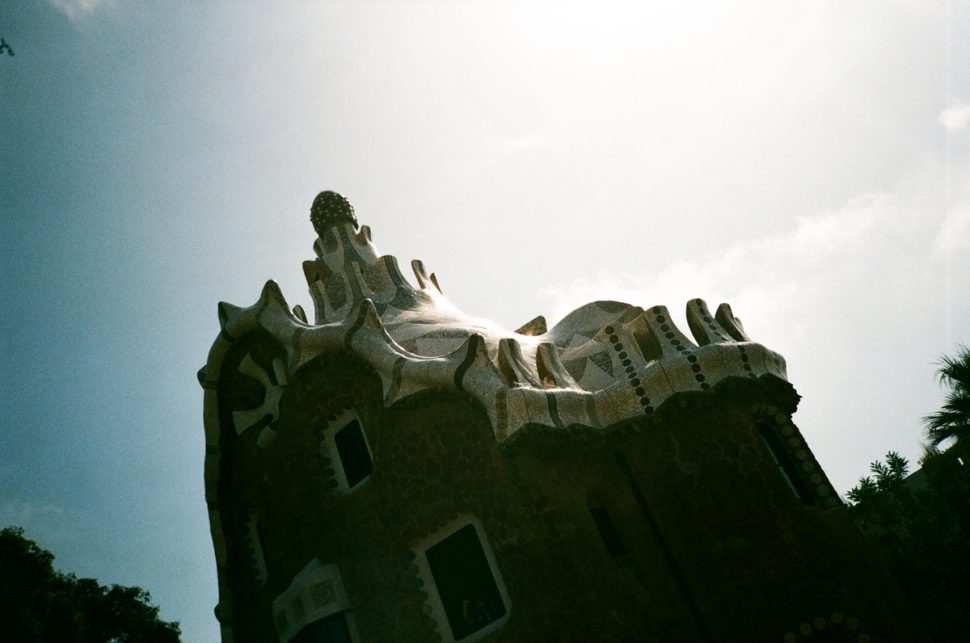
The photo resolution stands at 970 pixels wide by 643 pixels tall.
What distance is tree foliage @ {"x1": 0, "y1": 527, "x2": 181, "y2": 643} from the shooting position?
1436cm

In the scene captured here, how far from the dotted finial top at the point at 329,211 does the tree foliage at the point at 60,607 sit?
10.7 meters

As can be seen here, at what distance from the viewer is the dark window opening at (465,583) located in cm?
695

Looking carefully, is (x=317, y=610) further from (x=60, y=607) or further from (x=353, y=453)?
(x=60, y=607)

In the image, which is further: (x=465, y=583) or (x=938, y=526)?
(x=938, y=526)

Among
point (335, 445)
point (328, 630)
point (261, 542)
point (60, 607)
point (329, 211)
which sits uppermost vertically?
point (329, 211)

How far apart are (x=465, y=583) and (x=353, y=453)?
252 centimetres

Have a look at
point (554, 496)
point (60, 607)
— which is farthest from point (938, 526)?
point (60, 607)

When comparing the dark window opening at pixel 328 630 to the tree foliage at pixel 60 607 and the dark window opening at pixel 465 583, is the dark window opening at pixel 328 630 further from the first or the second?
the tree foliage at pixel 60 607

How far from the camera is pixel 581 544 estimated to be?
6457 mm

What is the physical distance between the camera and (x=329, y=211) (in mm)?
13141

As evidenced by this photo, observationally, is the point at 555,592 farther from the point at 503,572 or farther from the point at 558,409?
the point at 558,409

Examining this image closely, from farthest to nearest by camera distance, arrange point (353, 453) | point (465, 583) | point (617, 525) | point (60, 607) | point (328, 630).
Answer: point (60, 607) < point (353, 453) < point (328, 630) < point (465, 583) < point (617, 525)

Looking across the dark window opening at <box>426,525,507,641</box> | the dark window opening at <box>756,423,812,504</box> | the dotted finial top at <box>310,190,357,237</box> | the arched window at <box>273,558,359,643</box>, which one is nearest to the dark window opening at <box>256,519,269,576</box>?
the arched window at <box>273,558,359,643</box>

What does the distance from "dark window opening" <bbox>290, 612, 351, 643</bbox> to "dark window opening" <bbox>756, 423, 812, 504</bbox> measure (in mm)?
5226
